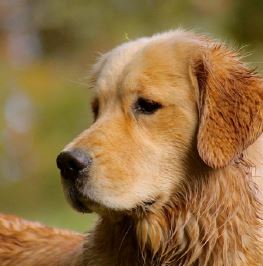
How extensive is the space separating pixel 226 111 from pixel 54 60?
2501cm

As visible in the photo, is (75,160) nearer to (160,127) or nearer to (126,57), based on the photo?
(160,127)

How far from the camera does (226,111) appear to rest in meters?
5.90

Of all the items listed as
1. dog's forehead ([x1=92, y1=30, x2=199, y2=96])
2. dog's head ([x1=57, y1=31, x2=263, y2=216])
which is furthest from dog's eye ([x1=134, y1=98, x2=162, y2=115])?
dog's forehead ([x1=92, y1=30, x2=199, y2=96])

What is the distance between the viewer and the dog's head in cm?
569

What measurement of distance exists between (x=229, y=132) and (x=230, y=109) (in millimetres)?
Answer: 141

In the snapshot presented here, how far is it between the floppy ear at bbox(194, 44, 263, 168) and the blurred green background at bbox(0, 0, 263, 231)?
6525 millimetres

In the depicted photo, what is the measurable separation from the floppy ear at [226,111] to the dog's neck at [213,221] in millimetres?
187

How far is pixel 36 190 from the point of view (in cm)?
1947

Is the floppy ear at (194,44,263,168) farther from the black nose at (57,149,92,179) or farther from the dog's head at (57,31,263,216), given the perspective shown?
the black nose at (57,149,92,179)

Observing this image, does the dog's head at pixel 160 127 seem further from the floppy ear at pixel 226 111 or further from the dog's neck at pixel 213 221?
the dog's neck at pixel 213 221

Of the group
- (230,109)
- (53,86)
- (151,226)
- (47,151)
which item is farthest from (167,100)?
(53,86)

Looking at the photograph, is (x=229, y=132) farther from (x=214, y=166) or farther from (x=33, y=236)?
(x=33, y=236)

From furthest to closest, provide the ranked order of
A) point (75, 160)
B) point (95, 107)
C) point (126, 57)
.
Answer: point (95, 107) → point (126, 57) → point (75, 160)

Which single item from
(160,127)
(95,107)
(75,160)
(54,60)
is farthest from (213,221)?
(54,60)
